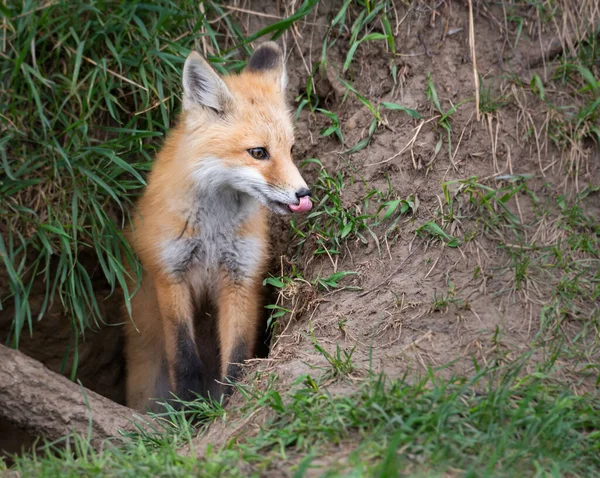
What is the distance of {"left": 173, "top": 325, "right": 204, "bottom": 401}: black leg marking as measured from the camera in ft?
13.6

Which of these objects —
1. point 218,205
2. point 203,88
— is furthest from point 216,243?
point 203,88

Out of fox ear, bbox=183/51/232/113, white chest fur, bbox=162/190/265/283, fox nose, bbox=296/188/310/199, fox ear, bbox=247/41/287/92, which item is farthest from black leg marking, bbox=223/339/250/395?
fox ear, bbox=247/41/287/92

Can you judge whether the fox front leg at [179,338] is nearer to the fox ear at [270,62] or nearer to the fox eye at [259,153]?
the fox eye at [259,153]

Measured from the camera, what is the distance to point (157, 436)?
11.6 feet

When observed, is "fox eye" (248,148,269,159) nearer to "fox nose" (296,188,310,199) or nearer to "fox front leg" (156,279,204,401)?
"fox nose" (296,188,310,199)

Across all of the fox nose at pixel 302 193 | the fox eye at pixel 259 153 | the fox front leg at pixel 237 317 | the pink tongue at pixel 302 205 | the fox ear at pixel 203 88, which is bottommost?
the fox front leg at pixel 237 317

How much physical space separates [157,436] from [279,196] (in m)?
1.44

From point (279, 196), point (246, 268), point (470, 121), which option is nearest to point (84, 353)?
point (246, 268)

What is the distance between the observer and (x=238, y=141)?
3.93 metres

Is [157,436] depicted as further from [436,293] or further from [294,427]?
[436,293]

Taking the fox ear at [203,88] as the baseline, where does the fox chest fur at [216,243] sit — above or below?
below

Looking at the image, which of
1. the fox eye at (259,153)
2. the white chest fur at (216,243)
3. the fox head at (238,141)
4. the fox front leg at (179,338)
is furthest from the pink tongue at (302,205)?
the fox front leg at (179,338)

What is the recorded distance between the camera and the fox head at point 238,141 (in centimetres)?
384

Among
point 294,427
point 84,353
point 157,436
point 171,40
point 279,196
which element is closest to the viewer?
point 294,427
